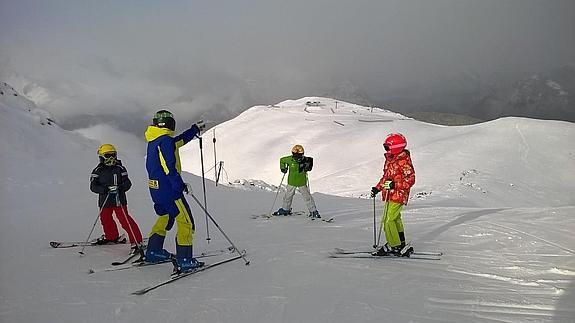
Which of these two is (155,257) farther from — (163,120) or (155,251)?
(163,120)

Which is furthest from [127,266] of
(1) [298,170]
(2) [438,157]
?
(2) [438,157]

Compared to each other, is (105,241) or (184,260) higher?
(105,241)

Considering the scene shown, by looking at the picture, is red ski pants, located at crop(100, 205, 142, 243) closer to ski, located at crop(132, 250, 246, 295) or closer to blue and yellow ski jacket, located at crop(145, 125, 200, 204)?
blue and yellow ski jacket, located at crop(145, 125, 200, 204)

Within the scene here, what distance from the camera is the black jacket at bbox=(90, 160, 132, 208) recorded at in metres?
8.53

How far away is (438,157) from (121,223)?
3297 cm

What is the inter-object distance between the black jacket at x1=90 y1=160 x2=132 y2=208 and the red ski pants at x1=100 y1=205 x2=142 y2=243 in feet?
0.43

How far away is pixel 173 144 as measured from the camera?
6.57 m

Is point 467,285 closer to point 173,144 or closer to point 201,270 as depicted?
point 201,270

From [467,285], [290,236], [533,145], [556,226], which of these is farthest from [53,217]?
[533,145]

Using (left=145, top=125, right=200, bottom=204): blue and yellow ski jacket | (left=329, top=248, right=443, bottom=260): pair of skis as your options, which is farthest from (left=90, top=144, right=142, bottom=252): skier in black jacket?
(left=329, top=248, right=443, bottom=260): pair of skis

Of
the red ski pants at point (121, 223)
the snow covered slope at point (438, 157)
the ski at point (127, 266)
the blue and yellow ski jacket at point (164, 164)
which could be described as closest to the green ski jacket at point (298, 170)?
the red ski pants at point (121, 223)

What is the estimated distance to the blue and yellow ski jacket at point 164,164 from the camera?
254 inches

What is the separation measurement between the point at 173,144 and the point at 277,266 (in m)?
Result: 2.72

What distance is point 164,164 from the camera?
6.47 metres
